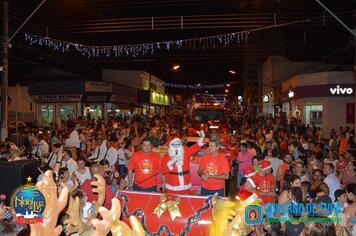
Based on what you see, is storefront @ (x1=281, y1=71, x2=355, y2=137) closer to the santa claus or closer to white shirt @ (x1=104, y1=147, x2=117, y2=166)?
white shirt @ (x1=104, y1=147, x2=117, y2=166)

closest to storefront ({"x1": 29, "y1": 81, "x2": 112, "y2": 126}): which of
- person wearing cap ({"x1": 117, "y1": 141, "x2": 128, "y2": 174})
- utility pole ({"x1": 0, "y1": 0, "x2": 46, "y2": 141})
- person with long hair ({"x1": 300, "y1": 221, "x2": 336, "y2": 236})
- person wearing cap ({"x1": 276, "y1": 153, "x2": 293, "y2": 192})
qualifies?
utility pole ({"x1": 0, "y1": 0, "x2": 46, "y2": 141})

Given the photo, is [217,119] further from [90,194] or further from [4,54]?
[90,194]

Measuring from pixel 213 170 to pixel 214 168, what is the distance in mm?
45

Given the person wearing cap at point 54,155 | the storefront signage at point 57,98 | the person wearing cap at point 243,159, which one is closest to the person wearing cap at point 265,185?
the person wearing cap at point 243,159

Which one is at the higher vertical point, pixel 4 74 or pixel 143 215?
pixel 4 74

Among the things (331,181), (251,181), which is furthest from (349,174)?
(251,181)

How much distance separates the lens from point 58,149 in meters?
10.4

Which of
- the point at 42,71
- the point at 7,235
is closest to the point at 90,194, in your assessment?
the point at 7,235

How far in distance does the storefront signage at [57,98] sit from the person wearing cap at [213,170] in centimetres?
2794

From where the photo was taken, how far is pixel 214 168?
827 cm

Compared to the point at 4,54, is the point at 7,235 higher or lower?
lower

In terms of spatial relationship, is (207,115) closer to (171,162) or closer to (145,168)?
(145,168)

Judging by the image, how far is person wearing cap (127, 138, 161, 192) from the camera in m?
8.53

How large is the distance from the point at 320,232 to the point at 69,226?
228 cm
